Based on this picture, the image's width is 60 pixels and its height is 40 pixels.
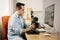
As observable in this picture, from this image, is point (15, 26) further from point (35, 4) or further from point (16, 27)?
point (35, 4)

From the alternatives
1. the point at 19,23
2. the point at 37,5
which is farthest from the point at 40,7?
the point at 19,23

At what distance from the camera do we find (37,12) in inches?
141

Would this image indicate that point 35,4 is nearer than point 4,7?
No

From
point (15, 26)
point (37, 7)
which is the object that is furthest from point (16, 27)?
point (37, 7)

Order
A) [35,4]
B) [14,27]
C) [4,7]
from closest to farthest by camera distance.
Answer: [14,27], [4,7], [35,4]

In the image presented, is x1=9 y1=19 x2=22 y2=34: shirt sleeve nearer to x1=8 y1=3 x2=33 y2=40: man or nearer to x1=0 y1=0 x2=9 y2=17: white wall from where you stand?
x1=8 y1=3 x2=33 y2=40: man

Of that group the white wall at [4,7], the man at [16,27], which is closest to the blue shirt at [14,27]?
the man at [16,27]

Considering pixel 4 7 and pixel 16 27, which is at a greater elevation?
pixel 4 7

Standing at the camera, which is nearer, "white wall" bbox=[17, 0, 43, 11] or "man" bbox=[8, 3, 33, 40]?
"man" bbox=[8, 3, 33, 40]

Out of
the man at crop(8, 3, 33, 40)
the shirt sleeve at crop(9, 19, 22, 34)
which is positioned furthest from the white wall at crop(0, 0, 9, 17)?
the shirt sleeve at crop(9, 19, 22, 34)

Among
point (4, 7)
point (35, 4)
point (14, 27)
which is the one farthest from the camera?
point (35, 4)

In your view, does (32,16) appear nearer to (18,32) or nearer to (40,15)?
(40,15)

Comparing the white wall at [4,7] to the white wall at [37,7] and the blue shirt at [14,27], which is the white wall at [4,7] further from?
the blue shirt at [14,27]

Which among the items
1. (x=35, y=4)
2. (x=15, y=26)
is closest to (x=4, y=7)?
(x=35, y=4)
